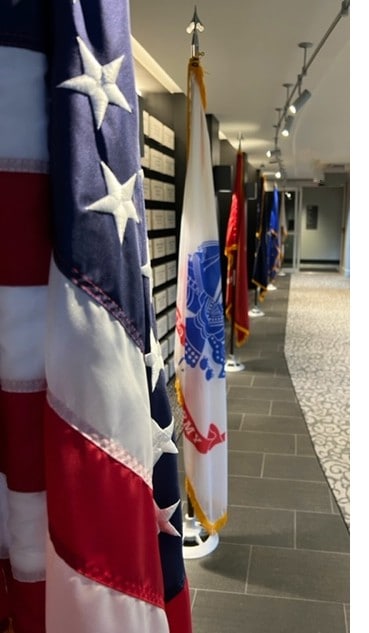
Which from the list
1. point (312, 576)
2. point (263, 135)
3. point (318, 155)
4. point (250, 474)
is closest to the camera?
point (312, 576)

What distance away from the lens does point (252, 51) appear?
332 cm

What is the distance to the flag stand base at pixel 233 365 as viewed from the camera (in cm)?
532

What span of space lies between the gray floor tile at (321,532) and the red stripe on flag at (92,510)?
7.01ft

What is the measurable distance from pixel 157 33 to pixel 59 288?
2.92 m

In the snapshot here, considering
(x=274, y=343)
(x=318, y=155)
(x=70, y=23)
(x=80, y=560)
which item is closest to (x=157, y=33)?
(x=70, y=23)

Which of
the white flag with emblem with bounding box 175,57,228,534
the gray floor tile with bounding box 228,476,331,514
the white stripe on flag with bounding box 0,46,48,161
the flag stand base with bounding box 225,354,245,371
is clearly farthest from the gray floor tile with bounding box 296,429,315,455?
the white stripe on flag with bounding box 0,46,48,161

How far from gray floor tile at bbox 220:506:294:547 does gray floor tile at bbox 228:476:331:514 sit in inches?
2.9

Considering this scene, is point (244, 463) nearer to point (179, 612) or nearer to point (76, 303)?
point (179, 612)

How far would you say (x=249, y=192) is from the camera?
23.9 ft

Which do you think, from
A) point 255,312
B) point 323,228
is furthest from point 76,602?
point 323,228

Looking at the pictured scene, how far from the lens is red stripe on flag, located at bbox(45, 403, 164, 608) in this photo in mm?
600

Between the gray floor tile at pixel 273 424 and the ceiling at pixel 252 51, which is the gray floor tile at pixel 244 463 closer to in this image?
the gray floor tile at pixel 273 424

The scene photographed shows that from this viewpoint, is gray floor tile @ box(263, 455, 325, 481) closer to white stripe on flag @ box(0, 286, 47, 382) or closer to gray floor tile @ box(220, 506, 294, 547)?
A: gray floor tile @ box(220, 506, 294, 547)
